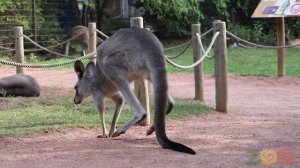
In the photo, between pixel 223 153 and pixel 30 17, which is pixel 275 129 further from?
pixel 30 17

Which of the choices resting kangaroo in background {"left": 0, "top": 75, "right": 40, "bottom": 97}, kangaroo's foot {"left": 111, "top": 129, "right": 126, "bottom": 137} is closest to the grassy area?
resting kangaroo in background {"left": 0, "top": 75, "right": 40, "bottom": 97}

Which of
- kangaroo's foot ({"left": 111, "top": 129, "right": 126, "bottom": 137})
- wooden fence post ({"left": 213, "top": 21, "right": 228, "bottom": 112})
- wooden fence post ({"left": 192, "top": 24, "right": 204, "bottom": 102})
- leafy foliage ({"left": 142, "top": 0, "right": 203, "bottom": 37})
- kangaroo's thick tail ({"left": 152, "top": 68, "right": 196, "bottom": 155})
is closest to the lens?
kangaroo's thick tail ({"left": 152, "top": 68, "right": 196, "bottom": 155})

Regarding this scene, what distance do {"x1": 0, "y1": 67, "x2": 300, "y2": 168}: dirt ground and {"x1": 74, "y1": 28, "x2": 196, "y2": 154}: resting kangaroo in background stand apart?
10.0 inches

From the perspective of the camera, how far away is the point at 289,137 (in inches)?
257

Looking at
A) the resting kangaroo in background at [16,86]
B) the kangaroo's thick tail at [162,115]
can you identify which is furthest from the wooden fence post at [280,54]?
the kangaroo's thick tail at [162,115]

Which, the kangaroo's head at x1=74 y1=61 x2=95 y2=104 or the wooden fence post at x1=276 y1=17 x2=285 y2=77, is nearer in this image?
the kangaroo's head at x1=74 y1=61 x2=95 y2=104

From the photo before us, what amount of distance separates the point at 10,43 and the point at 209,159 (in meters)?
14.2

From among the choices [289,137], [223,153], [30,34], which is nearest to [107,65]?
[223,153]

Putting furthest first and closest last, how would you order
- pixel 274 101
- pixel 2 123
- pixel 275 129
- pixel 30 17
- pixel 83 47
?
pixel 30 17, pixel 83 47, pixel 274 101, pixel 2 123, pixel 275 129

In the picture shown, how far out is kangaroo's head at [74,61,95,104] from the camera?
6777mm

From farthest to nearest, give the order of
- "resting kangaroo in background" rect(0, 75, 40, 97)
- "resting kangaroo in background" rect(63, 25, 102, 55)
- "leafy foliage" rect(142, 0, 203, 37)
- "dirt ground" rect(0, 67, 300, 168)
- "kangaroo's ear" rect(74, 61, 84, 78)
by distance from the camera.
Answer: "leafy foliage" rect(142, 0, 203, 37), "resting kangaroo in background" rect(63, 25, 102, 55), "resting kangaroo in background" rect(0, 75, 40, 97), "kangaroo's ear" rect(74, 61, 84, 78), "dirt ground" rect(0, 67, 300, 168)

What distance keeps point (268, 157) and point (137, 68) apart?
159cm

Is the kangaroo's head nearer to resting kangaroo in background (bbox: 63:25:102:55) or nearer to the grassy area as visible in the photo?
the grassy area

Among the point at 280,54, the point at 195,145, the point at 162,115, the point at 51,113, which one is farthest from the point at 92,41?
the point at 280,54
